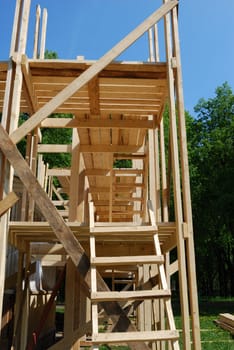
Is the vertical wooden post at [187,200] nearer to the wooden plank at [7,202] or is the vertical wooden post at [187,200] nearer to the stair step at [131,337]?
the stair step at [131,337]

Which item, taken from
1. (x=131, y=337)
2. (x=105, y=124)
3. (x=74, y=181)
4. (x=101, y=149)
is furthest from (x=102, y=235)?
(x=101, y=149)

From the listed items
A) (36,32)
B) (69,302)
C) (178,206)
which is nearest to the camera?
(178,206)

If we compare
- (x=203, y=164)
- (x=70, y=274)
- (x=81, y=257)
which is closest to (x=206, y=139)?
(x=203, y=164)

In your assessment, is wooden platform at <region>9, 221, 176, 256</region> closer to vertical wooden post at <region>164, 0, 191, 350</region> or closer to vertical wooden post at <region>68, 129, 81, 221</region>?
vertical wooden post at <region>164, 0, 191, 350</region>

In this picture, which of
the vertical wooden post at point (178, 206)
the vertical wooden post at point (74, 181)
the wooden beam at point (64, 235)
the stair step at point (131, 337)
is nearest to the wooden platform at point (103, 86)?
the vertical wooden post at point (178, 206)

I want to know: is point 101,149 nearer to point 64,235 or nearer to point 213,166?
point 64,235

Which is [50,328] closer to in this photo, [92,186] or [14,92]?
[92,186]

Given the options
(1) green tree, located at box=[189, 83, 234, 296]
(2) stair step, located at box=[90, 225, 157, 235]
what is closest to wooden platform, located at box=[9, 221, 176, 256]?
(2) stair step, located at box=[90, 225, 157, 235]

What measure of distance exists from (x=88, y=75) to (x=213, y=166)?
2354 centimetres

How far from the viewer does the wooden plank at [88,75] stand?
5293 millimetres

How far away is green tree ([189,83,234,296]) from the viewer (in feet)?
85.5

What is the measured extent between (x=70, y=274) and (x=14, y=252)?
734cm

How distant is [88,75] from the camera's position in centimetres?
554

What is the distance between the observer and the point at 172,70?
6.02 m
